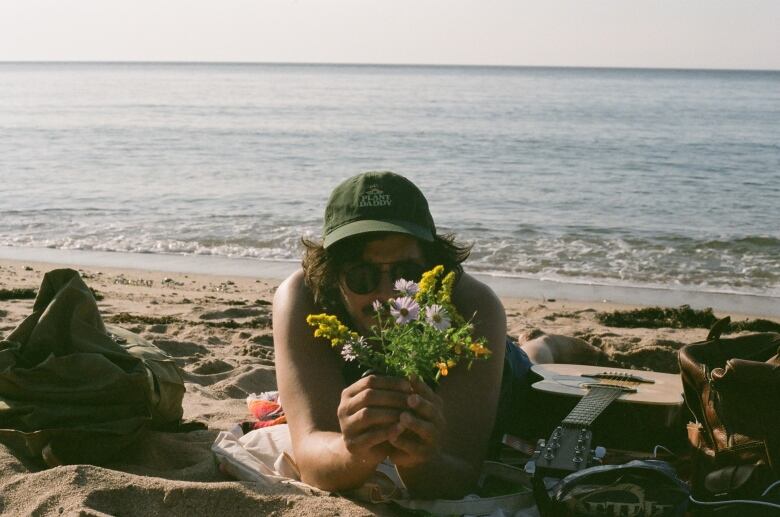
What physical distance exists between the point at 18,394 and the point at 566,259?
7.15 meters

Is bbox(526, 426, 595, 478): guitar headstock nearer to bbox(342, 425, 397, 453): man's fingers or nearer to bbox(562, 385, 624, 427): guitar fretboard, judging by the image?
bbox(562, 385, 624, 427): guitar fretboard

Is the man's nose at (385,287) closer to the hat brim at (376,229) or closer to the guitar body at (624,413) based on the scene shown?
the hat brim at (376,229)

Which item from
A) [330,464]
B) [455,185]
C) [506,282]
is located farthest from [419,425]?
[455,185]

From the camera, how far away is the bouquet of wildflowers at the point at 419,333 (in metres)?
2.05

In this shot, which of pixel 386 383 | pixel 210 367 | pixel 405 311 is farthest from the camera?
pixel 210 367

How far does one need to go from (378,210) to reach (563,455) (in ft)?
3.40

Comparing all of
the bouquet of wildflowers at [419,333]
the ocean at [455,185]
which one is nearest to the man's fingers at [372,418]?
the bouquet of wildflowers at [419,333]

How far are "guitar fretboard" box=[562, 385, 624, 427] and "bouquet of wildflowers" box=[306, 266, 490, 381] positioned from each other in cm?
113

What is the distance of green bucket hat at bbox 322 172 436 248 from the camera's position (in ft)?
9.50

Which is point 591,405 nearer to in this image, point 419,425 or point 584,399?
point 584,399

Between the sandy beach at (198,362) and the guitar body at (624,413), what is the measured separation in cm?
98

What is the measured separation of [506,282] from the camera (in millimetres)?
8680

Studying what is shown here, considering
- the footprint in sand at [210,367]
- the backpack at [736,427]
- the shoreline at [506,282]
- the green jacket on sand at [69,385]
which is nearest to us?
the backpack at [736,427]

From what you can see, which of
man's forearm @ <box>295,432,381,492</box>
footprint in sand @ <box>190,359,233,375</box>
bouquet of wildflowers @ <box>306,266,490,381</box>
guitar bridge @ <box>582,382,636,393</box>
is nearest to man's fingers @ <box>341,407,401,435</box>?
bouquet of wildflowers @ <box>306,266,490,381</box>
